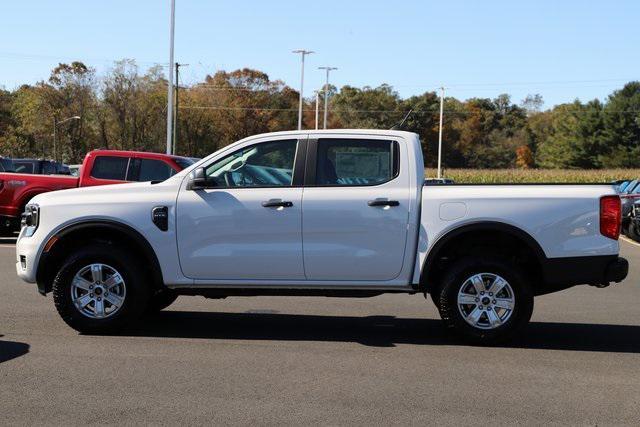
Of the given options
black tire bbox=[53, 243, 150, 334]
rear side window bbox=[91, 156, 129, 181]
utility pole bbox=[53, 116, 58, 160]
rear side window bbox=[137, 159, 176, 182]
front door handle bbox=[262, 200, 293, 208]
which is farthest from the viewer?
utility pole bbox=[53, 116, 58, 160]

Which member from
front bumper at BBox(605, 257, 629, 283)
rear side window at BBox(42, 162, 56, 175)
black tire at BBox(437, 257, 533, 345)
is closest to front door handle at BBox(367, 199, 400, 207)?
black tire at BBox(437, 257, 533, 345)

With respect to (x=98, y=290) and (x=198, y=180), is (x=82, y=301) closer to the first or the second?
(x=98, y=290)

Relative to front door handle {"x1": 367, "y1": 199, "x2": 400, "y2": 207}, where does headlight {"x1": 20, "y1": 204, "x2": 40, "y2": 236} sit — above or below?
below

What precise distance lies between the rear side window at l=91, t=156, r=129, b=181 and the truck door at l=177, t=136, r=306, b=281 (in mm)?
8552

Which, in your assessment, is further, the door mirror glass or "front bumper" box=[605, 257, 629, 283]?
the door mirror glass

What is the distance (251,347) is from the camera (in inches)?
303

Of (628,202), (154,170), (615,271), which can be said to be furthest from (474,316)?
(628,202)

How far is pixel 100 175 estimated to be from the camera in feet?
53.5

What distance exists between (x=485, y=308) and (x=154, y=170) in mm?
9721

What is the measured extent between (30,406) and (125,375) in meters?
0.99

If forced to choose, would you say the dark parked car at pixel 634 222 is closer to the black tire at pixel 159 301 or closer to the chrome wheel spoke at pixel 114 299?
the black tire at pixel 159 301

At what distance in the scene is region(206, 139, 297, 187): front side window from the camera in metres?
8.14

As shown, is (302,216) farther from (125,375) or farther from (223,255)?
(125,375)

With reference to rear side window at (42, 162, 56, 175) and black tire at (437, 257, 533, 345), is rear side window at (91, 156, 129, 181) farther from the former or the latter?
black tire at (437, 257, 533, 345)
